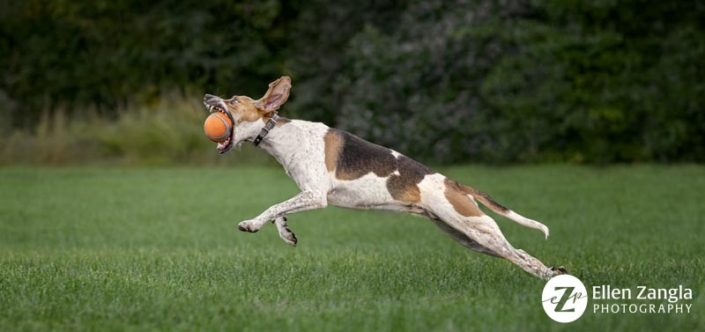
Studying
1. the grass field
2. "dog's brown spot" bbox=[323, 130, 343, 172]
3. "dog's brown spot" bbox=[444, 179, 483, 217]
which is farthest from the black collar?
"dog's brown spot" bbox=[444, 179, 483, 217]

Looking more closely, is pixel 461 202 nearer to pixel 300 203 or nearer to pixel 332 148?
pixel 332 148

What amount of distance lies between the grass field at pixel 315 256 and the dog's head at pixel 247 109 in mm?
1072

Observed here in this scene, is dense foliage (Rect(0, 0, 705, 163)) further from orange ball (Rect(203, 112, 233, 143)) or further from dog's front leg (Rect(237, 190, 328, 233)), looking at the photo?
orange ball (Rect(203, 112, 233, 143))

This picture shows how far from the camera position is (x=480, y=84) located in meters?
26.5

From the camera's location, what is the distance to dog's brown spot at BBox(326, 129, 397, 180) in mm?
8266

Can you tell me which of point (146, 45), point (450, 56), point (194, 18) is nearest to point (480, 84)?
point (450, 56)

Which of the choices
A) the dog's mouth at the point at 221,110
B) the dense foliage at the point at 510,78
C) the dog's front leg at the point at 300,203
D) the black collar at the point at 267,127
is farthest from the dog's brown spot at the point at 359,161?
the dense foliage at the point at 510,78

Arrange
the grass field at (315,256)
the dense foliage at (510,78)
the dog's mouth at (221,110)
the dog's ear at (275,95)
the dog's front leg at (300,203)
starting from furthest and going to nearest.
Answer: the dense foliage at (510,78) → the dog's ear at (275,95) → the dog's mouth at (221,110) → the dog's front leg at (300,203) → the grass field at (315,256)

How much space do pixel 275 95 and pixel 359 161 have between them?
2.60 feet

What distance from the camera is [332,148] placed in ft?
27.3

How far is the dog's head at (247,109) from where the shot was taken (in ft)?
27.0

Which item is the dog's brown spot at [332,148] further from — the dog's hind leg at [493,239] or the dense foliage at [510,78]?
the dense foliage at [510,78]

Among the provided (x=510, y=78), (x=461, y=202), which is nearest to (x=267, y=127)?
(x=461, y=202)

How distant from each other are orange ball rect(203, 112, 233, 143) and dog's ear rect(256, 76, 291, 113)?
1.07ft
